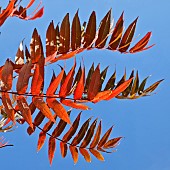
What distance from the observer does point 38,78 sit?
19.2 inches

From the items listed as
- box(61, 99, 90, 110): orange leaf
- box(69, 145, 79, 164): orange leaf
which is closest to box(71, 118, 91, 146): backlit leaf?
box(69, 145, 79, 164): orange leaf

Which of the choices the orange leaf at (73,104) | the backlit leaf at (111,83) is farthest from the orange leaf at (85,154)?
the orange leaf at (73,104)

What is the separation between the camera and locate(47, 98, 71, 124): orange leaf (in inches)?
19.0

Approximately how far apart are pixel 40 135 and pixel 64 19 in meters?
0.23

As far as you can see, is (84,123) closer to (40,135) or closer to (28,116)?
(40,135)

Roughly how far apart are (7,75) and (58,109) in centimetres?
7

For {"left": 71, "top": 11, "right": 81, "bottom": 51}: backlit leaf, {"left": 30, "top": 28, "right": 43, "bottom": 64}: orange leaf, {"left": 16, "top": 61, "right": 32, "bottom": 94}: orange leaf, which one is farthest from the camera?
{"left": 71, "top": 11, "right": 81, "bottom": 51}: backlit leaf

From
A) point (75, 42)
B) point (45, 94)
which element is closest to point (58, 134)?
point (75, 42)

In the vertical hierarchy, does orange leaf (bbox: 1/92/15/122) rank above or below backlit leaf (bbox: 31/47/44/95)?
below

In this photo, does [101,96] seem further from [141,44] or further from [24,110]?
[141,44]

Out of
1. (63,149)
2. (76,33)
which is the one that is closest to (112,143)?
(63,149)

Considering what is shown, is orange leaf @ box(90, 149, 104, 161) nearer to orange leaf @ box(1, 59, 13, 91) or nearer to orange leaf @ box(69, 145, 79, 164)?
orange leaf @ box(69, 145, 79, 164)

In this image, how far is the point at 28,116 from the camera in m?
0.48

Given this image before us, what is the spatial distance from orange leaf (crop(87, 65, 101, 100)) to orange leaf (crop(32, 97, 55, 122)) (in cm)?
6
